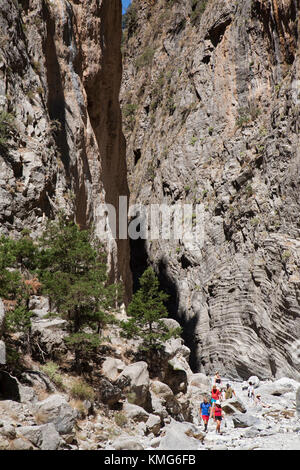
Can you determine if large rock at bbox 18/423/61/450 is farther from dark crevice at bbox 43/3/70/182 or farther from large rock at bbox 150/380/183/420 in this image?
dark crevice at bbox 43/3/70/182

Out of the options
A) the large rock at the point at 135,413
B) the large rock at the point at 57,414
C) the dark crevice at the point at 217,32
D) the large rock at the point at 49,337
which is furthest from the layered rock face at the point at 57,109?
the dark crevice at the point at 217,32

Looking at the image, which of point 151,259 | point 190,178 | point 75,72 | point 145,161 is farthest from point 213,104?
point 75,72

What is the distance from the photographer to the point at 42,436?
25.1 feet

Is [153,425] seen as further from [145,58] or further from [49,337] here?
[145,58]

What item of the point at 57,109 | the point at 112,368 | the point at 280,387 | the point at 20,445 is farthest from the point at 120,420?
the point at 57,109

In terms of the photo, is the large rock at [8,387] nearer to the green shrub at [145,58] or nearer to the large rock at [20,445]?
the large rock at [20,445]

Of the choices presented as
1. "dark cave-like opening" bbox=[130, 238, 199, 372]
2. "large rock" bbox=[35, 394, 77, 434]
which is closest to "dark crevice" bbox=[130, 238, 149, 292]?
"dark cave-like opening" bbox=[130, 238, 199, 372]

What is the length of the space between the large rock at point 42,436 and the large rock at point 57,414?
71cm

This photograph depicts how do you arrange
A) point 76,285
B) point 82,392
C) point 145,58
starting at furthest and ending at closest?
point 145,58, point 76,285, point 82,392

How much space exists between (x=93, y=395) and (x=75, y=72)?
17.9 meters

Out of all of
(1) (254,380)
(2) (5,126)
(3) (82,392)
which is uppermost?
(2) (5,126)

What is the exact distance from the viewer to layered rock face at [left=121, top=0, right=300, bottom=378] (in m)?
26.0

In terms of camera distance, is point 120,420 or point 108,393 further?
point 108,393

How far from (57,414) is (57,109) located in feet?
51.4
